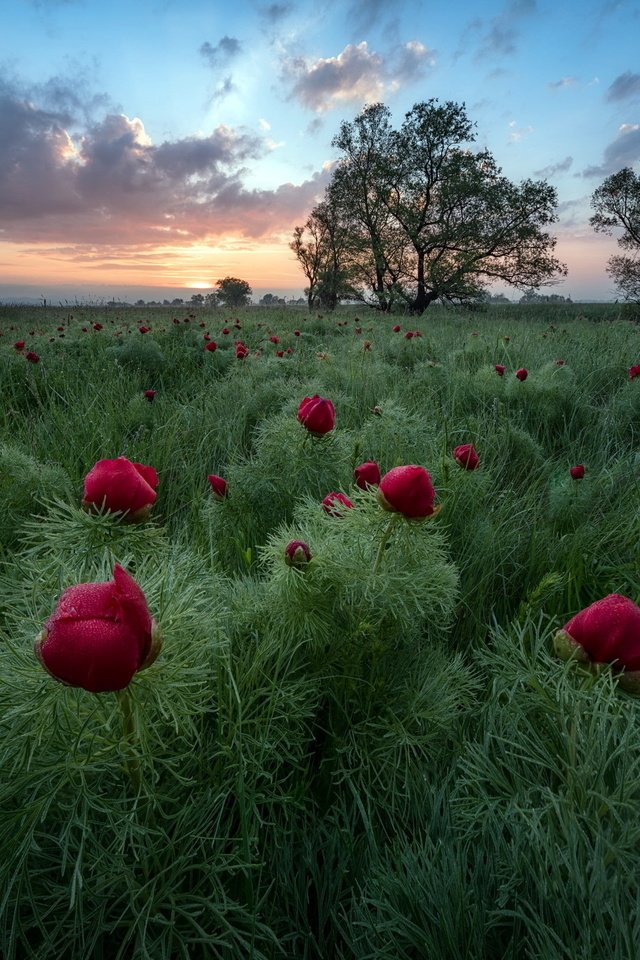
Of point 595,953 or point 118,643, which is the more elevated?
point 118,643

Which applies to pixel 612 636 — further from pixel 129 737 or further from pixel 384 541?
pixel 129 737

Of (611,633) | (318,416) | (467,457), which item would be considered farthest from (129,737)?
(467,457)

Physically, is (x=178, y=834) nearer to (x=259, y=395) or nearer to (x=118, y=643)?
(x=118, y=643)

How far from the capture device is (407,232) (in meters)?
21.1

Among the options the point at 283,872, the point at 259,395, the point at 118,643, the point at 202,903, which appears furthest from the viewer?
the point at 259,395

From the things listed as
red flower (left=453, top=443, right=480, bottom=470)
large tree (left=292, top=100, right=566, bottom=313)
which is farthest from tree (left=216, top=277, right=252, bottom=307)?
red flower (left=453, top=443, right=480, bottom=470)

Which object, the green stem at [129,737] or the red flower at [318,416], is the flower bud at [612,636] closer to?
the green stem at [129,737]

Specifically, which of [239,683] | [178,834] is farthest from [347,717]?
[178,834]

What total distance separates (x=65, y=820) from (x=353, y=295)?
29015mm

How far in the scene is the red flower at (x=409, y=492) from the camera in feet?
3.34

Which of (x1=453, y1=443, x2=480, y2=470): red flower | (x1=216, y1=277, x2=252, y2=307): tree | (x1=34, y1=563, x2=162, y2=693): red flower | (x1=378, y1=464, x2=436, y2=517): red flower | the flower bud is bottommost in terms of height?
the flower bud

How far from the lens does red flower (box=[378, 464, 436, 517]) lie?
1017mm

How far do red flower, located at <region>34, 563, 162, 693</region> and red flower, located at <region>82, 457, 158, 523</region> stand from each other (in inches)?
15.6

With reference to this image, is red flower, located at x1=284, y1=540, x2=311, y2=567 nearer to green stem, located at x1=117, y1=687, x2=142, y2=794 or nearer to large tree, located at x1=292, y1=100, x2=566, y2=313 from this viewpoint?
green stem, located at x1=117, y1=687, x2=142, y2=794
